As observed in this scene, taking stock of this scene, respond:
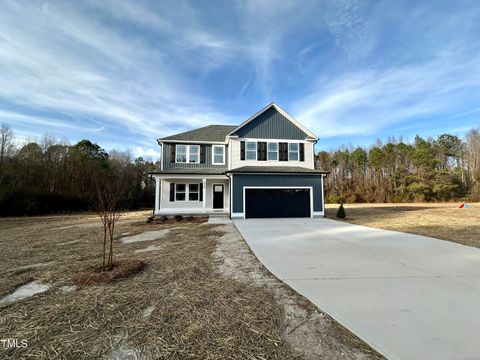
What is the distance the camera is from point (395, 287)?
3674mm

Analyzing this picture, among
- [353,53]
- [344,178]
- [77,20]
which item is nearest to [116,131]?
[77,20]

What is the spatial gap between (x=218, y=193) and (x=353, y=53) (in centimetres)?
1245

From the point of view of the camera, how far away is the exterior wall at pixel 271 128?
50.9ft

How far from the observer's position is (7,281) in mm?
4047

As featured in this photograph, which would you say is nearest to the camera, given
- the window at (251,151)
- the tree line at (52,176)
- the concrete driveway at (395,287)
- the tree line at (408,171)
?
the concrete driveway at (395,287)

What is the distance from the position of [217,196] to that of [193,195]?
1826 millimetres

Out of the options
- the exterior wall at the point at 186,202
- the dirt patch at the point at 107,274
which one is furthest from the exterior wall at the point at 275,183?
the dirt patch at the point at 107,274

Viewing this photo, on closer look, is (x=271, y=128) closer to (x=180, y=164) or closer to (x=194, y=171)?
(x=194, y=171)

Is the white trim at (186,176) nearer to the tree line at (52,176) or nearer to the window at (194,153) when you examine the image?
the window at (194,153)

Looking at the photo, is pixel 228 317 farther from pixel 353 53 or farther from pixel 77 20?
pixel 353 53

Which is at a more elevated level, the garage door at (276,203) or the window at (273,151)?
the window at (273,151)

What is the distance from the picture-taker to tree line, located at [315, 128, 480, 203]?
3422 centimetres

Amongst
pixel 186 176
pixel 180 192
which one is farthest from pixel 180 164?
pixel 180 192

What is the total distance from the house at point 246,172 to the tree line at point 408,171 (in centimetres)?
2192
